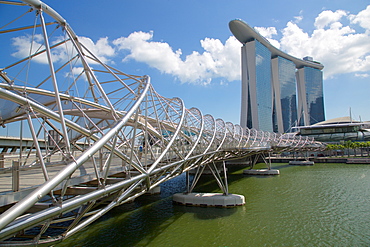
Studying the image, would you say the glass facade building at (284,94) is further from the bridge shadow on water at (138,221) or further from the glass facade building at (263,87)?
the bridge shadow on water at (138,221)

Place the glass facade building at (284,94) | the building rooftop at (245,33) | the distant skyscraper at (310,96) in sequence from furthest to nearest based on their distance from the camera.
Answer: the distant skyscraper at (310,96), the glass facade building at (284,94), the building rooftop at (245,33)

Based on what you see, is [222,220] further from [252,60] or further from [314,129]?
[252,60]

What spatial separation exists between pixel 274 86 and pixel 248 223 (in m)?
158

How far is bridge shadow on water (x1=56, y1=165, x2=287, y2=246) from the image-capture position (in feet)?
57.3

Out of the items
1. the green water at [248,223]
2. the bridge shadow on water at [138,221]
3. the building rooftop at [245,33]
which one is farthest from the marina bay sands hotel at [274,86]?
the bridge shadow on water at [138,221]

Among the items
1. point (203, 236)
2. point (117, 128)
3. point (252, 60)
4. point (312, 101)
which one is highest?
point (252, 60)

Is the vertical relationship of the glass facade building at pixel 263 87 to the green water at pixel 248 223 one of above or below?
above

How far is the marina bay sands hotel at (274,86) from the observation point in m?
136

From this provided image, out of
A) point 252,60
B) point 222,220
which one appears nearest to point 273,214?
point 222,220

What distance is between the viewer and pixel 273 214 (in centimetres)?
2231

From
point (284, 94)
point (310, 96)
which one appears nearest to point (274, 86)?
point (284, 94)

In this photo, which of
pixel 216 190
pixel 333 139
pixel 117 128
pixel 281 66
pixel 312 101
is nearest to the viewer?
pixel 117 128

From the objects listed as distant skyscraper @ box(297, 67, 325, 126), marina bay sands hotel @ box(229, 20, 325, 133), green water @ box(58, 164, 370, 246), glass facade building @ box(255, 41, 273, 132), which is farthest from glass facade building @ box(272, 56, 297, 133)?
green water @ box(58, 164, 370, 246)

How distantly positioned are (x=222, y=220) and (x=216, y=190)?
12.8 meters
